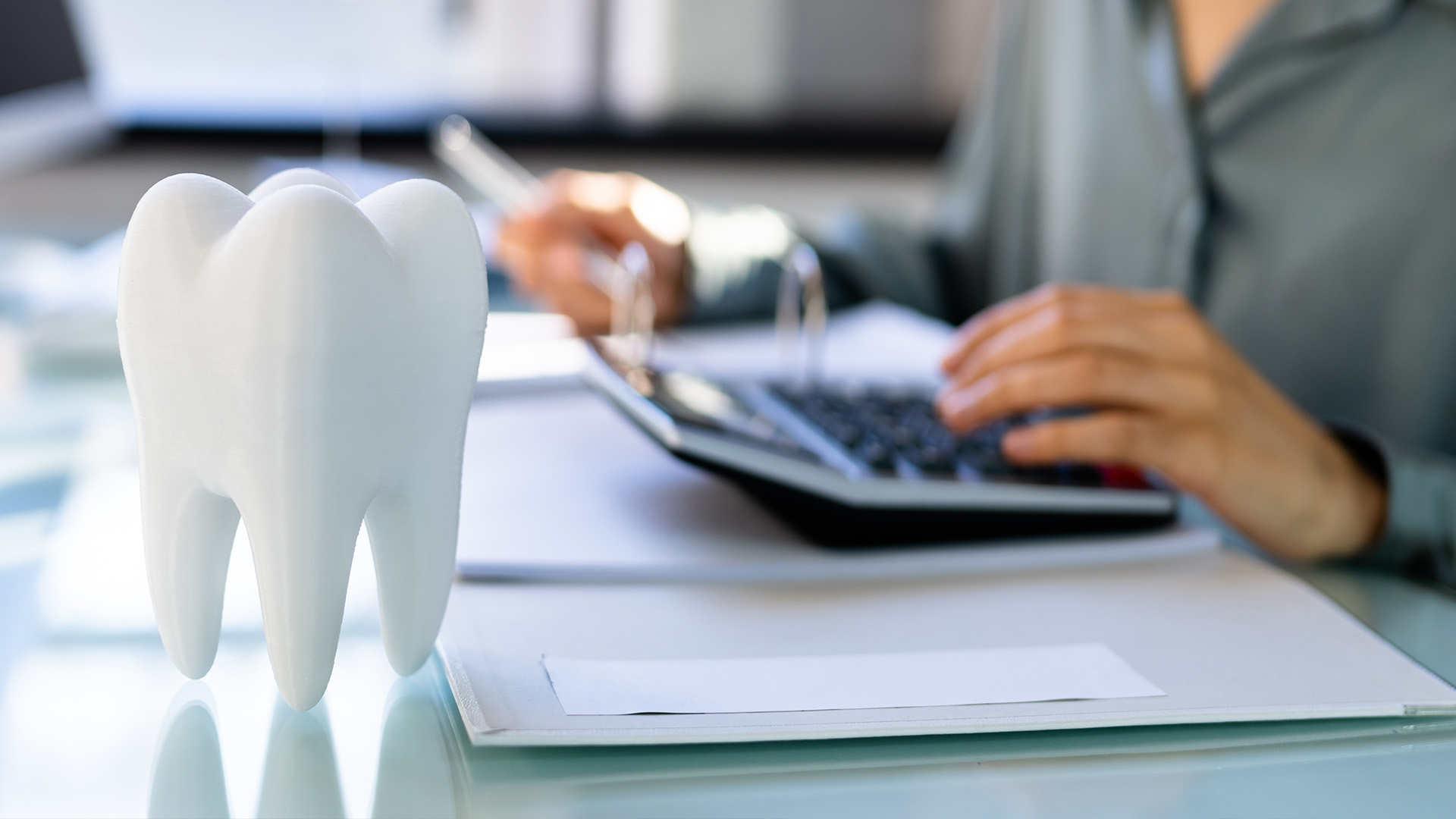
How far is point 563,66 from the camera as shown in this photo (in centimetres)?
171

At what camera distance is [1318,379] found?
2.40ft

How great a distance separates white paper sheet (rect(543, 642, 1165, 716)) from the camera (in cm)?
27

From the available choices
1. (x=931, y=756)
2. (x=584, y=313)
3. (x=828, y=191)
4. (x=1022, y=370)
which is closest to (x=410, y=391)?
(x=931, y=756)

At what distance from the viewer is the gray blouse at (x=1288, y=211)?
0.67m

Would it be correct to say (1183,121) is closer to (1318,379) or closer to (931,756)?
(1318,379)

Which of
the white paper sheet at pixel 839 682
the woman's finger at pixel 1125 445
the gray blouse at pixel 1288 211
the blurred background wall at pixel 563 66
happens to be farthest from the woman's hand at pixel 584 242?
the blurred background wall at pixel 563 66

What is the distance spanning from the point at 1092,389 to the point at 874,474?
0.12 m

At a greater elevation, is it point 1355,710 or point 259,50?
point 259,50

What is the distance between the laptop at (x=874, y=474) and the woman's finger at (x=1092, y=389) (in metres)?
0.01

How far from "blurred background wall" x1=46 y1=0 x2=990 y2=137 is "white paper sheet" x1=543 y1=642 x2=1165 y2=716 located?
1350mm

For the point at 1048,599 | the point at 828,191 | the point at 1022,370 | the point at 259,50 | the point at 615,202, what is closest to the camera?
the point at 1048,599

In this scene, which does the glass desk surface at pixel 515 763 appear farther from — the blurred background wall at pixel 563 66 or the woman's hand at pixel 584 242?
the blurred background wall at pixel 563 66

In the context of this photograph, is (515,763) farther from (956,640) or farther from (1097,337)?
(1097,337)

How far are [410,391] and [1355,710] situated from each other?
0.75 feet
